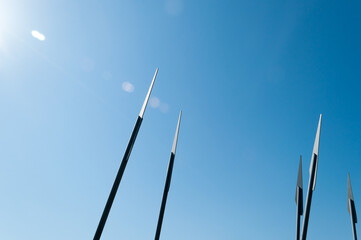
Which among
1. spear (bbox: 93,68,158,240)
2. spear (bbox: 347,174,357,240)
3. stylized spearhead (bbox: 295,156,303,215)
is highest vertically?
spear (bbox: 347,174,357,240)

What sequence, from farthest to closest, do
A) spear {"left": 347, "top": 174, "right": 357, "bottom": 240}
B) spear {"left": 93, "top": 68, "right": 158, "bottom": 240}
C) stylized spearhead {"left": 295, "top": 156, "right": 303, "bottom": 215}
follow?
1. spear {"left": 347, "top": 174, "right": 357, "bottom": 240}
2. stylized spearhead {"left": 295, "top": 156, "right": 303, "bottom": 215}
3. spear {"left": 93, "top": 68, "right": 158, "bottom": 240}

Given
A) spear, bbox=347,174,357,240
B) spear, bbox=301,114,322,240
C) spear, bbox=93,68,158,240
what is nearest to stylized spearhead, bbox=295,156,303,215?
spear, bbox=301,114,322,240

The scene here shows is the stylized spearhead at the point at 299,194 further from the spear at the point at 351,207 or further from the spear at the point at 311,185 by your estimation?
the spear at the point at 351,207

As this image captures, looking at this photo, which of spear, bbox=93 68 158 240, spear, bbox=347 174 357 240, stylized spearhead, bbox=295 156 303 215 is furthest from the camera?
spear, bbox=347 174 357 240

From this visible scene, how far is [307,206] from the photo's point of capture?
16.8 m

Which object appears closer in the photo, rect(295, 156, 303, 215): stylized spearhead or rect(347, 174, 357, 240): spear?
rect(295, 156, 303, 215): stylized spearhead

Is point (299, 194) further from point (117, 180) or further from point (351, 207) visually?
point (117, 180)

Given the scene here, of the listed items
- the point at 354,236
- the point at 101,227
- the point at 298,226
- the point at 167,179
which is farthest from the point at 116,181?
the point at 354,236

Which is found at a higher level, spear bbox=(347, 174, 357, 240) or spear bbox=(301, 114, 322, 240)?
spear bbox=(347, 174, 357, 240)

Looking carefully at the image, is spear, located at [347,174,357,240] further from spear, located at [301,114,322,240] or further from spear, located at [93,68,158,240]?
spear, located at [93,68,158,240]

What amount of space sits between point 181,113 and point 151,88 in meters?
6.04

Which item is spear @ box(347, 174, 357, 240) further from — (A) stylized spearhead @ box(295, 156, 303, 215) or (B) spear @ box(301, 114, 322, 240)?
(B) spear @ box(301, 114, 322, 240)

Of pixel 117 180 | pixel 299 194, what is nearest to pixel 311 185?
pixel 299 194

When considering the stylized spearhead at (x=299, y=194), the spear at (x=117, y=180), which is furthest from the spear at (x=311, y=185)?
the spear at (x=117, y=180)
